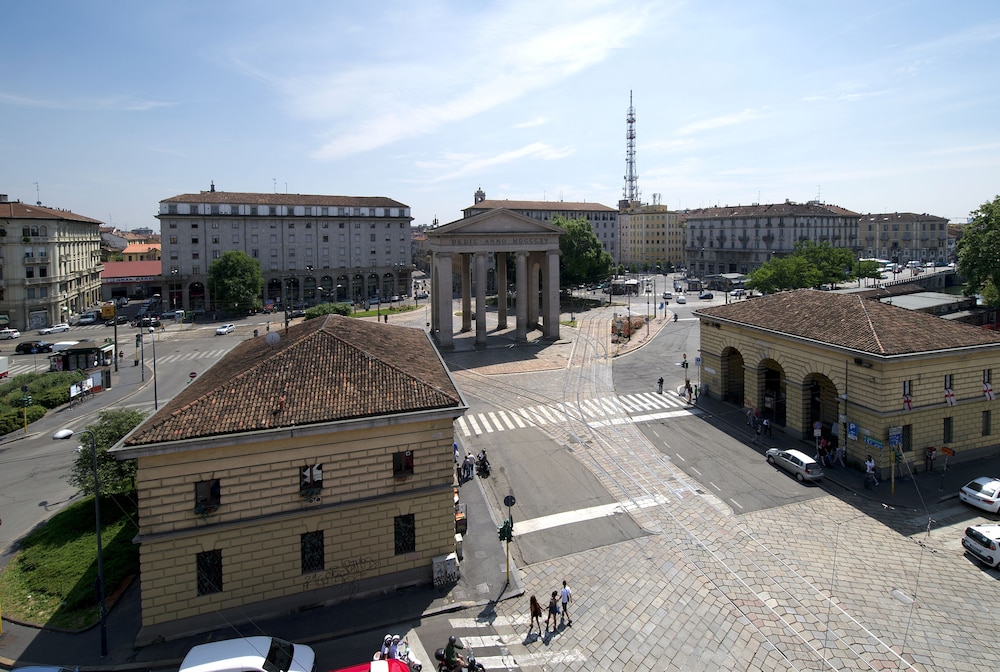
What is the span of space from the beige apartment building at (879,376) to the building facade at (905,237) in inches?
6267

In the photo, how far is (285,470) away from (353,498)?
99.2 inches

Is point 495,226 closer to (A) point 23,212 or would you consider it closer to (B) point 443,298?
(B) point 443,298

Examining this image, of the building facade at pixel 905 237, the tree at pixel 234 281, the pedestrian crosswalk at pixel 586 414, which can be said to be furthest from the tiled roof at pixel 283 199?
the building facade at pixel 905 237

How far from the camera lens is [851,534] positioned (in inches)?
956

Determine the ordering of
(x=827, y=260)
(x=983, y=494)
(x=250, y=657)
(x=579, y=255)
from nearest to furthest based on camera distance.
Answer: (x=250, y=657) → (x=983, y=494) → (x=579, y=255) → (x=827, y=260)

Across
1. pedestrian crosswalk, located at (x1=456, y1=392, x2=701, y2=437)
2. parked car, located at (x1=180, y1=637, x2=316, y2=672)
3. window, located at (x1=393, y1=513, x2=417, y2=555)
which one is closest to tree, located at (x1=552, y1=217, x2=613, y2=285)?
pedestrian crosswalk, located at (x1=456, y1=392, x2=701, y2=437)

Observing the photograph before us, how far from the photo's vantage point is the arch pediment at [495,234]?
62.4 meters

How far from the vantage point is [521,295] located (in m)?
67.6

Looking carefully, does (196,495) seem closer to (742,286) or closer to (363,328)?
(363,328)

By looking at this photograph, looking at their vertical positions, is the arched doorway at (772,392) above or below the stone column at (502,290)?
below

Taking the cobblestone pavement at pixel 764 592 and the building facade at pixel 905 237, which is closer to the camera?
Answer: the cobblestone pavement at pixel 764 592

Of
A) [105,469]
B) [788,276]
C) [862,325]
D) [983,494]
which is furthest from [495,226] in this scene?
[983,494]

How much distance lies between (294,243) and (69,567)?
85896 mm

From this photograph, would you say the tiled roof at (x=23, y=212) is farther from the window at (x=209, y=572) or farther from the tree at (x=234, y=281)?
the window at (x=209, y=572)
